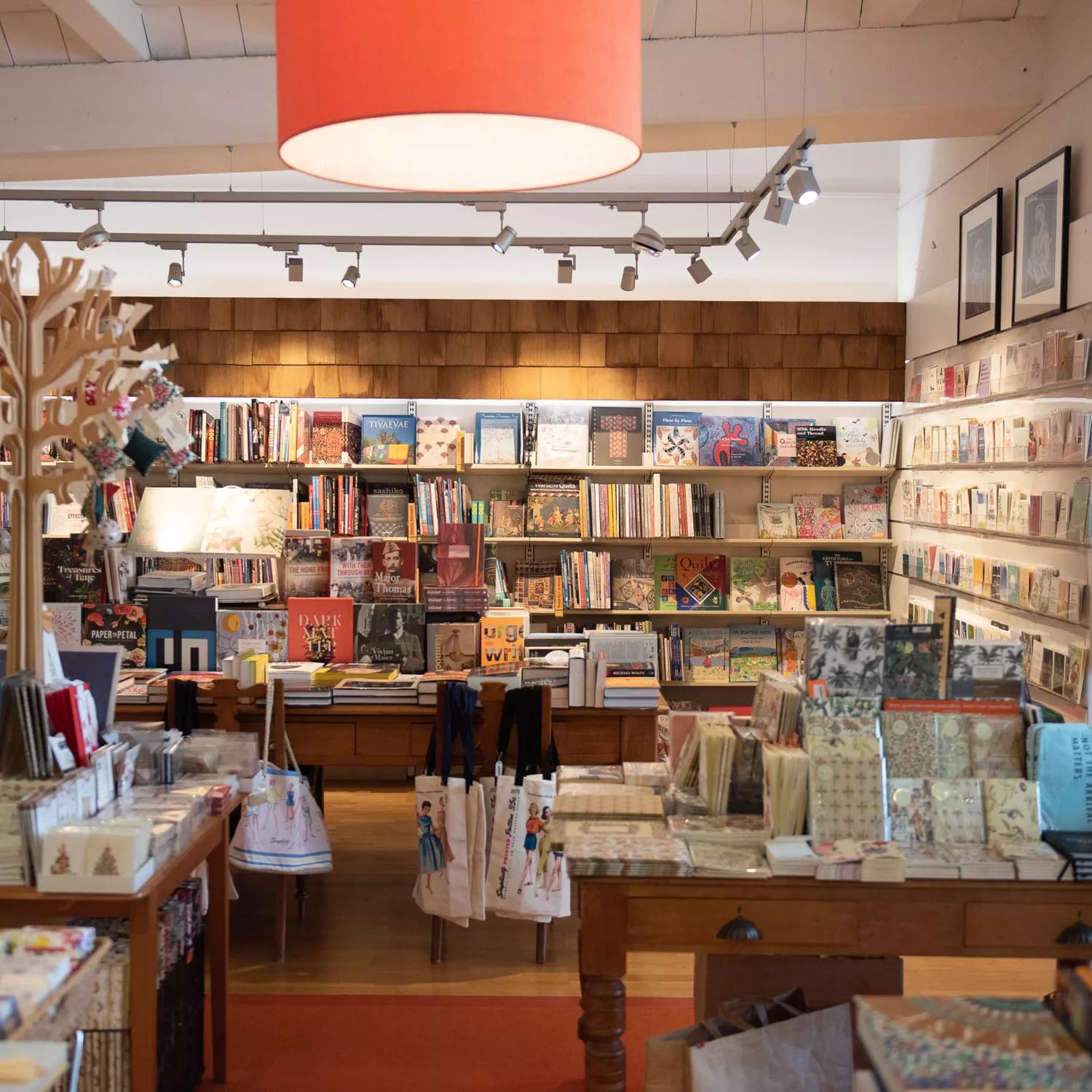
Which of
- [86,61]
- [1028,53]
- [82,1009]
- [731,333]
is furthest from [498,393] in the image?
[82,1009]

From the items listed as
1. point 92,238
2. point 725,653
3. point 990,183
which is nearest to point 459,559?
point 92,238

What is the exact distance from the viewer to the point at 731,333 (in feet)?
22.6

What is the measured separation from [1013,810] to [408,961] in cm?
230

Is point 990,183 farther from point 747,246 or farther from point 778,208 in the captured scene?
point 778,208

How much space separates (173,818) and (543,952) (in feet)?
5.80

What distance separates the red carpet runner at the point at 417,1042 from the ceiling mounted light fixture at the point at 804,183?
113 inches

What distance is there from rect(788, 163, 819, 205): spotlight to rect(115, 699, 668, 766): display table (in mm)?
2018

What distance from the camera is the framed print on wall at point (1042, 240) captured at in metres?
4.50

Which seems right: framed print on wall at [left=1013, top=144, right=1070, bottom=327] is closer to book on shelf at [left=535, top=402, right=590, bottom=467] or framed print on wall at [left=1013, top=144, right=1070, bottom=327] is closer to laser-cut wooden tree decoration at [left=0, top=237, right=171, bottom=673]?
book on shelf at [left=535, top=402, right=590, bottom=467]

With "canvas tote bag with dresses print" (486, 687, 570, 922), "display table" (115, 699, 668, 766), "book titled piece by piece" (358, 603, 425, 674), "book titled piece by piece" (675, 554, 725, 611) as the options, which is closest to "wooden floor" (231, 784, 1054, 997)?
"canvas tote bag with dresses print" (486, 687, 570, 922)

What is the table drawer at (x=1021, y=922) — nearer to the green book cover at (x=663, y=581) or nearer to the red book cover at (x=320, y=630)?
the red book cover at (x=320, y=630)

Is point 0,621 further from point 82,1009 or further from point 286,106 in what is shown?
point 286,106

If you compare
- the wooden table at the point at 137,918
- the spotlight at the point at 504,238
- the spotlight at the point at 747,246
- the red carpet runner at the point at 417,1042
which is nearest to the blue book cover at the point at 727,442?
the spotlight at the point at 747,246

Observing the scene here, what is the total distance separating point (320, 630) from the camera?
188 inches
